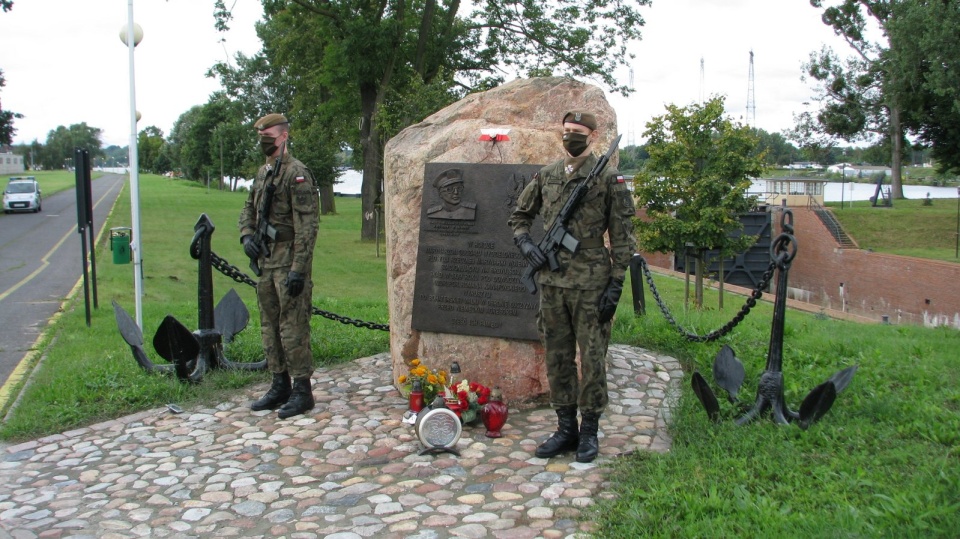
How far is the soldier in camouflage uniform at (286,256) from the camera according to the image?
5977 millimetres

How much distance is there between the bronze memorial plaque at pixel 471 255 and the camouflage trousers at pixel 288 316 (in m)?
0.85

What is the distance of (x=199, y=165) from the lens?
73062 millimetres

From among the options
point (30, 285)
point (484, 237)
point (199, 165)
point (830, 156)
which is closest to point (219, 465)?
point (484, 237)

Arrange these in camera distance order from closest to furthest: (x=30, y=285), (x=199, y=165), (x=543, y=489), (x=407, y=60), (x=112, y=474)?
1. (x=543, y=489)
2. (x=112, y=474)
3. (x=30, y=285)
4. (x=407, y=60)
5. (x=199, y=165)

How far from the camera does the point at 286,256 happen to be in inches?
240

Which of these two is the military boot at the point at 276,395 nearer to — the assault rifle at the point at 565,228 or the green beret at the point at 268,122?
the green beret at the point at 268,122

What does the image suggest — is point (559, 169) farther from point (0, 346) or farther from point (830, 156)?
point (830, 156)

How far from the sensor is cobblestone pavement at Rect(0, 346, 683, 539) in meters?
4.29

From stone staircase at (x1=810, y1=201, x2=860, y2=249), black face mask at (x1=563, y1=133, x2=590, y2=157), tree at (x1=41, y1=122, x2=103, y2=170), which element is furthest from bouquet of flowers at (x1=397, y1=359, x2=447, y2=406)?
tree at (x1=41, y1=122, x2=103, y2=170)

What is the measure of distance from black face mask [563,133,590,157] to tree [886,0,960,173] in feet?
87.3

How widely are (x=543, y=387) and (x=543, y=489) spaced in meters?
1.62

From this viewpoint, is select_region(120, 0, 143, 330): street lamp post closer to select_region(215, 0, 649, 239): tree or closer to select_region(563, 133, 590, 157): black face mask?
select_region(563, 133, 590, 157): black face mask

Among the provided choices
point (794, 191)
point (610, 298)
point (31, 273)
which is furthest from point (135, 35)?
point (794, 191)

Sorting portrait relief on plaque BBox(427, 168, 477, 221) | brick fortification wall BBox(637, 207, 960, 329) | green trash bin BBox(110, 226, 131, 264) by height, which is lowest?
brick fortification wall BBox(637, 207, 960, 329)
